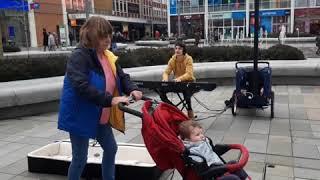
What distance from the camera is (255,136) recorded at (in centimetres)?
639

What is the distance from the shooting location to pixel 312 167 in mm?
4949

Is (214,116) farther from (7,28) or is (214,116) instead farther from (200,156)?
(7,28)

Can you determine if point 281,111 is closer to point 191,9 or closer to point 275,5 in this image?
point 275,5

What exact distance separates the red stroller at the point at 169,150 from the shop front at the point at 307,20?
56.0 meters

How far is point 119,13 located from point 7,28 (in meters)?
30.3

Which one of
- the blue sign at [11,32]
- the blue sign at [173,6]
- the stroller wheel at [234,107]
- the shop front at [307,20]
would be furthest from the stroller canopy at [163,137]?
the blue sign at [173,6]

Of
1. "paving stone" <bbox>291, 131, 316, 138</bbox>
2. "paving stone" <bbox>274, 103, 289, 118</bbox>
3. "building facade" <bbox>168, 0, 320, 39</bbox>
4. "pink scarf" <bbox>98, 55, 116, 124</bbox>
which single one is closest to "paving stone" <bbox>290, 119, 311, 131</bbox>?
"paving stone" <bbox>291, 131, 316, 138</bbox>

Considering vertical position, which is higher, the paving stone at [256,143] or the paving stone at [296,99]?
the paving stone at [296,99]

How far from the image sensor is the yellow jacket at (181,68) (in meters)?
7.01

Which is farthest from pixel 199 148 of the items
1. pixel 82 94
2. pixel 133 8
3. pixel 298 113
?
pixel 133 8

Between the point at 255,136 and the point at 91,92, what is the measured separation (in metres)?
3.78

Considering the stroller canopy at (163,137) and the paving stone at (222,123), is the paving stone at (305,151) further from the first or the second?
the stroller canopy at (163,137)

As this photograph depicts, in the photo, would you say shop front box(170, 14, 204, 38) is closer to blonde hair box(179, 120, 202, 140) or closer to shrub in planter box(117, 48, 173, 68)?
shrub in planter box(117, 48, 173, 68)

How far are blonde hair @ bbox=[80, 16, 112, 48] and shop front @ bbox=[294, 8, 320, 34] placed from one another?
55968 mm
